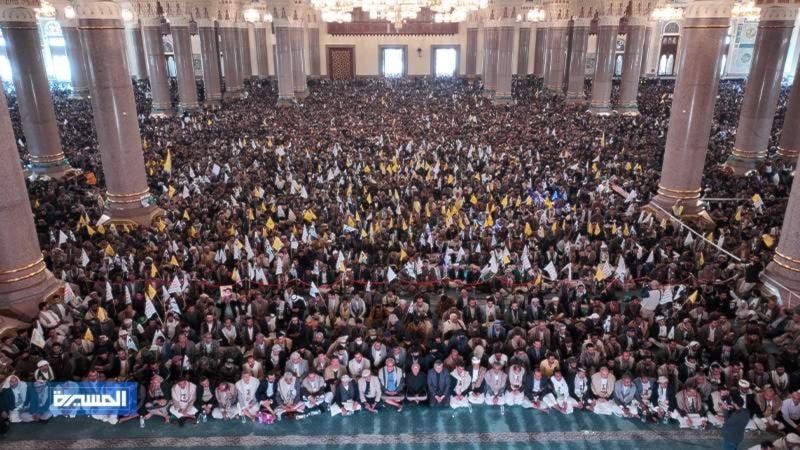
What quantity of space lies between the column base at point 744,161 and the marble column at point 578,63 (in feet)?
43.5

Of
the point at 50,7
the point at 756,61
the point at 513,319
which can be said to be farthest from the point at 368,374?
the point at 50,7

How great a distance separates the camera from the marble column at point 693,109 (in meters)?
12.3

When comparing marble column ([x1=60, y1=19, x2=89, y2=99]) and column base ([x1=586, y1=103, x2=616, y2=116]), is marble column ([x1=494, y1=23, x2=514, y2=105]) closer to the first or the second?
column base ([x1=586, y1=103, x2=616, y2=116])

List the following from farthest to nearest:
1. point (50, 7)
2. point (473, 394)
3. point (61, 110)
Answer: point (50, 7) < point (61, 110) < point (473, 394)

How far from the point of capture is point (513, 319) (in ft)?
30.1

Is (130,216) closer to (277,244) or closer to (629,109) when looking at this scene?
(277,244)

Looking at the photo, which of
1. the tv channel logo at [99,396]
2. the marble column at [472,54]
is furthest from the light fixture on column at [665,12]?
the tv channel logo at [99,396]

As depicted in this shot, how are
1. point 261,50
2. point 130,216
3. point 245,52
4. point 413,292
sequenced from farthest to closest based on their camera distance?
1. point 261,50
2. point 245,52
3. point 130,216
4. point 413,292

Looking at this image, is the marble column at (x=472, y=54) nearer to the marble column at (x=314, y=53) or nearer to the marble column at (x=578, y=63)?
the marble column at (x=314, y=53)

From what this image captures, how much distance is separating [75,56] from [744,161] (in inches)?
1144

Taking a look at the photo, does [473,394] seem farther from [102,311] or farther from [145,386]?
[102,311]

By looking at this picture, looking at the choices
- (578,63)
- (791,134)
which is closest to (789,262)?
(791,134)

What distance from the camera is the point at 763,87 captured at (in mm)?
16750

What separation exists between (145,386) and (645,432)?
642 centimetres
